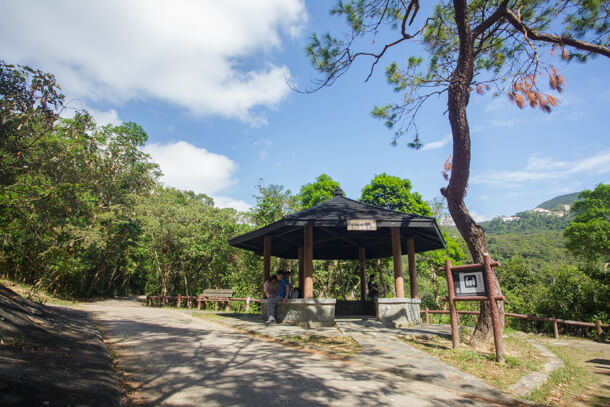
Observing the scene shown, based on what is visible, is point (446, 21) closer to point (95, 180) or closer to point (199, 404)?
point (199, 404)

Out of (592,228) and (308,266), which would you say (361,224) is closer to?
(308,266)

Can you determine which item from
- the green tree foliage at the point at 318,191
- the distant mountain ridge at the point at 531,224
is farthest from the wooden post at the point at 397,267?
the distant mountain ridge at the point at 531,224

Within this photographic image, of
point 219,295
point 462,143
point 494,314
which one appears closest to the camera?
point 494,314

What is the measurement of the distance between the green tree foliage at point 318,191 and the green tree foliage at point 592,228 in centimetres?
1552

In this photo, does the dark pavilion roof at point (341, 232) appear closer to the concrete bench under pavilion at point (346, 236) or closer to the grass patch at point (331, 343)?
the concrete bench under pavilion at point (346, 236)

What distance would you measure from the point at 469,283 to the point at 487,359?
1.22 meters

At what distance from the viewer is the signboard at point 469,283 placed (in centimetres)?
556

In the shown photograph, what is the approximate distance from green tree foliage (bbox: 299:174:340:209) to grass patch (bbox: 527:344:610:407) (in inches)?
692

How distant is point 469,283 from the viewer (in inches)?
225

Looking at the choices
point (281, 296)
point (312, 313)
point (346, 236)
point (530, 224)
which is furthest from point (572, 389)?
point (530, 224)

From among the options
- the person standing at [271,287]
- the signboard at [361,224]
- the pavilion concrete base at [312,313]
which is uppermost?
the signboard at [361,224]

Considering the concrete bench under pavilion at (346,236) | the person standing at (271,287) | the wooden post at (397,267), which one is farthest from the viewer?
the person standing at (271,287)

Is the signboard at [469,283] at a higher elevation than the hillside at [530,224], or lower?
lower

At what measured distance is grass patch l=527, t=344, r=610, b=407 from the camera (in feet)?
12.2
